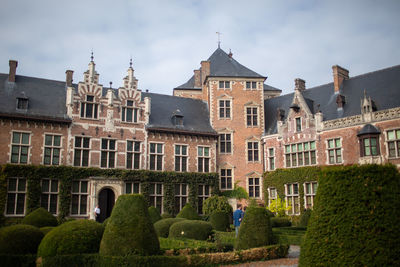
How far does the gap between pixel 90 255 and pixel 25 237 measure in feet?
10.3

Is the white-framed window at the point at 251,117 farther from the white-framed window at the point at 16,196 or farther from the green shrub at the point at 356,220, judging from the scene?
the green shrub at the point at 356,220

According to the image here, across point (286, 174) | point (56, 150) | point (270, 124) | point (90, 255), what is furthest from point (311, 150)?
point (90, 255)

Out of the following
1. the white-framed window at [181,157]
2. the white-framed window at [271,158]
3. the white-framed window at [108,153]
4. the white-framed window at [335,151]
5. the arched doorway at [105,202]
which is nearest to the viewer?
the white-framed window at [335,151]

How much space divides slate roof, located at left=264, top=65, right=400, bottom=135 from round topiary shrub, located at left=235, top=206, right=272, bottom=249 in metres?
16.4

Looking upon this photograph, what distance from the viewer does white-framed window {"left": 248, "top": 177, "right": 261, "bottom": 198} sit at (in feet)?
109

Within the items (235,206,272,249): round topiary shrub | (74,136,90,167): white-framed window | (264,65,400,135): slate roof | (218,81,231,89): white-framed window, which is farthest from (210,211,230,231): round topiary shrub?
(218,81,231,89): white-framed window

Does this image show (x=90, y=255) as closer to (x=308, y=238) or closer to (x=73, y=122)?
(x=308, y=238)

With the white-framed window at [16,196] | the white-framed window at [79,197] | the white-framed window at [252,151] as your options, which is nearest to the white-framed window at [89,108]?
the white-framed window at [79,197]

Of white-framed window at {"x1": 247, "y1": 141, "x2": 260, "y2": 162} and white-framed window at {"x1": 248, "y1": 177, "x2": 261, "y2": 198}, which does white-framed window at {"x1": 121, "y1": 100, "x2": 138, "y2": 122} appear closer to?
white-framed window at {"x1": 247, "y1": 141, "x2": 260, "y2": 162}

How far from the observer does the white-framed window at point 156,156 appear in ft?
99.7

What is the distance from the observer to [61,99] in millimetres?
29297

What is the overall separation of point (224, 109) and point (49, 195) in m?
16.7

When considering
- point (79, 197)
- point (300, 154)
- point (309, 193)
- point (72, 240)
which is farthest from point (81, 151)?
point (309, 193)

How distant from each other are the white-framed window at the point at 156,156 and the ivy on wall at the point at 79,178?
70 cm
